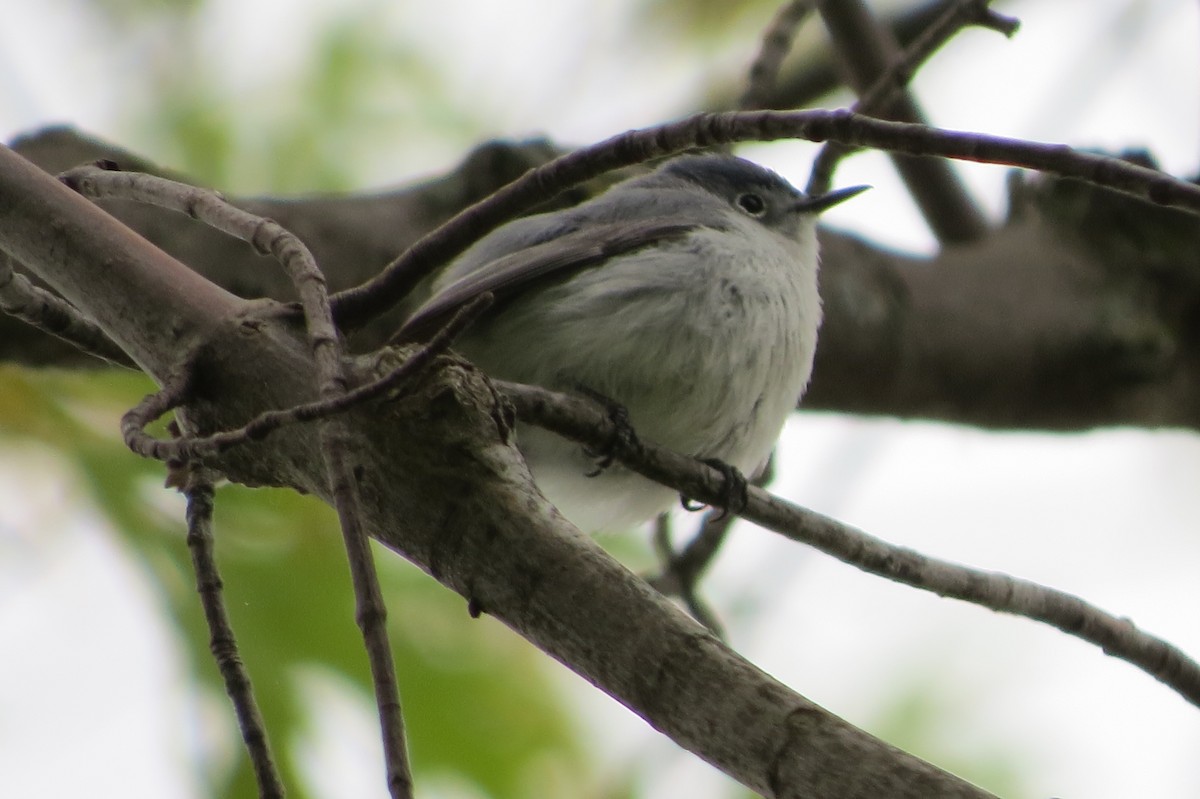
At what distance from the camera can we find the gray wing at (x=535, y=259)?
265 cm

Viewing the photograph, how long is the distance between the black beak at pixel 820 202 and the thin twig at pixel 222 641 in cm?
229

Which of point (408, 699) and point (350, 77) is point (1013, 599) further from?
point (350, 77)

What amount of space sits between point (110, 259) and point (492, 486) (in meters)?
0.68

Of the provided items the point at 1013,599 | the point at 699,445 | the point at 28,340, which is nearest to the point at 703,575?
the point at 699,445

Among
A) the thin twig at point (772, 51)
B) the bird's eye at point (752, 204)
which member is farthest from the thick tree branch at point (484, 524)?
the bird's eye at point (752, 204)

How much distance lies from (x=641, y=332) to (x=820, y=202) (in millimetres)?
1101

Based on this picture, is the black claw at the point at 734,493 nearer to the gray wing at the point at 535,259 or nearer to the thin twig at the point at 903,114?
the gray wing at the point at 535,259

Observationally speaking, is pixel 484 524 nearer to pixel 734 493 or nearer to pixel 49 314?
pixel 734 493

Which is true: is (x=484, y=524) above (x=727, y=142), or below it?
below

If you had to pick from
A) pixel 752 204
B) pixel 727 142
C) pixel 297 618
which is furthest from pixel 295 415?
pixel 752 204

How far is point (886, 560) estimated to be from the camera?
2104mm

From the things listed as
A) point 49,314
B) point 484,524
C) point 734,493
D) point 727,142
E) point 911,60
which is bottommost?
point 484,524

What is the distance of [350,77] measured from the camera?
15.3 feet

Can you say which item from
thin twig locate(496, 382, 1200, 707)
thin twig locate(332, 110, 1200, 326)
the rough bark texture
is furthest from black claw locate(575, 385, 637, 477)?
the rough bark texture
